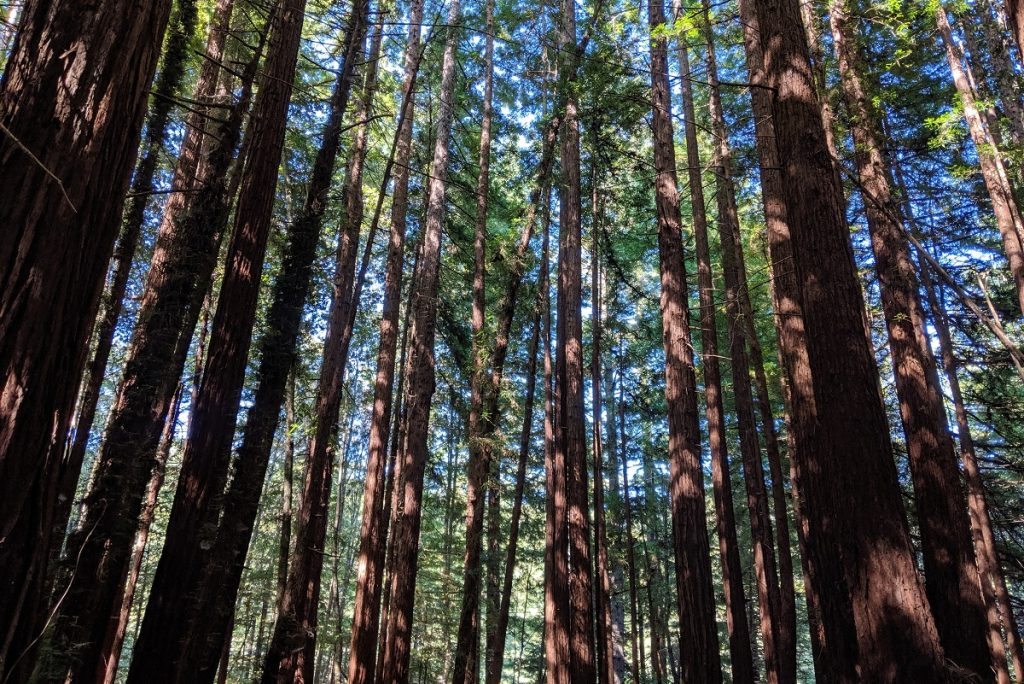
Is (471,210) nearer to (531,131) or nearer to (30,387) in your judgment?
(531,131)

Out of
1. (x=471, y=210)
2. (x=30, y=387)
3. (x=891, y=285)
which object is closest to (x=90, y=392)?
(x=30, y=387)

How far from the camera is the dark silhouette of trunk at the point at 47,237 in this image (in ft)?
6.21

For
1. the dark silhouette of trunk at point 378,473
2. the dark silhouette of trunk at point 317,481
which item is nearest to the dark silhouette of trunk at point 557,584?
the dark silhouette of trunk at point 378,473

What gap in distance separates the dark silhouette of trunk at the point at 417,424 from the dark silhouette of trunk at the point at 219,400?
10.3 feet

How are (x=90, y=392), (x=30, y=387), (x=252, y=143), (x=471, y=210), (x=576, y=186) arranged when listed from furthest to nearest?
(x=471, y=210)
(x=576, y=186)
(x=90, y=392)
(x=252, y=143)
(x=30, y=387)

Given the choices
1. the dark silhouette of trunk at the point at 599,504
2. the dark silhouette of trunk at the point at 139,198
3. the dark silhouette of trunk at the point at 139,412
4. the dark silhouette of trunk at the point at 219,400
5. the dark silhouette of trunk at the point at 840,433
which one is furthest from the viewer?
the dark silhouette of trunk at the point at 599,504

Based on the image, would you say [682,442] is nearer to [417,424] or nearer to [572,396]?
[572,396]

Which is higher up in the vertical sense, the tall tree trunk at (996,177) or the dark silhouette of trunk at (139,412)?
the tall tree trunk at (996,177)

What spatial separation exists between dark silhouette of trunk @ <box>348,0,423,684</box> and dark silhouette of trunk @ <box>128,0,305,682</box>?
2.03 meters

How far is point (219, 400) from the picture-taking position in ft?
15.3

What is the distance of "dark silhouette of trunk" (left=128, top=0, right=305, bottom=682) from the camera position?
4.22m

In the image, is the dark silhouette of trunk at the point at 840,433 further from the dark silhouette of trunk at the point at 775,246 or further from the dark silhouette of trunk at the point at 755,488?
the dark silhouette of trunk at the point at 755,488

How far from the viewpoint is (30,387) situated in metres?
1.92

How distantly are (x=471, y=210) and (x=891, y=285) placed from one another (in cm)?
924
